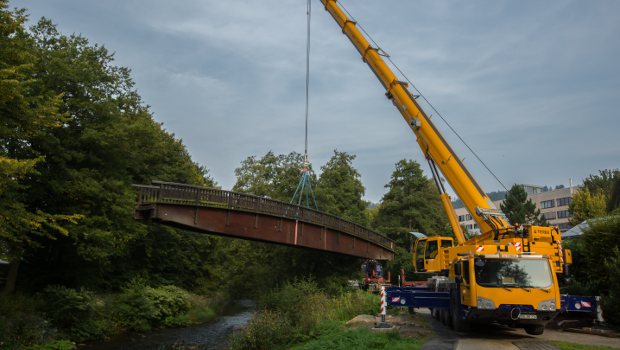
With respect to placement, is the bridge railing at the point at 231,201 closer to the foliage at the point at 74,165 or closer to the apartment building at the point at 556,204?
the foliage at the point at 74,165

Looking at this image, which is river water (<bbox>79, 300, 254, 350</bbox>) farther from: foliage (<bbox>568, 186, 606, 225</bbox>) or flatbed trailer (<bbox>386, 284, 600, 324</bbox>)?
foliage (<bbox>568, 186, 606, 225</bbox>)

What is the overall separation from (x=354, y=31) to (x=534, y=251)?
12.5m

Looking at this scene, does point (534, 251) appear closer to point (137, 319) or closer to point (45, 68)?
point (137, 319)

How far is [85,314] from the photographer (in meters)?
22.4

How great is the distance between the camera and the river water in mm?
21312

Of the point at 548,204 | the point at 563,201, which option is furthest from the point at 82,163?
the point at 548,204

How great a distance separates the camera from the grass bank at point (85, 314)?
18.7m

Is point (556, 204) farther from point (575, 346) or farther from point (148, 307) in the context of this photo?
point (575, 346)

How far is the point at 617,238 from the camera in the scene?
52.3 feet

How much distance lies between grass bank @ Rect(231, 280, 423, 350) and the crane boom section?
5524 mm

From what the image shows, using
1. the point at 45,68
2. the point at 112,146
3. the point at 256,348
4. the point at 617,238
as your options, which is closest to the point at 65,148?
the point at 112,146

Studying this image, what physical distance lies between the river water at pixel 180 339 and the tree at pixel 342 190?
558 inches

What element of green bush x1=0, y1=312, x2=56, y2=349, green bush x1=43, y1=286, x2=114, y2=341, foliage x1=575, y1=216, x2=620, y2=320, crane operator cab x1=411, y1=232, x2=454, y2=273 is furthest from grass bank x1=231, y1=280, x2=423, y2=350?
foliage x1=575, y1=216, x2=620, y2=320

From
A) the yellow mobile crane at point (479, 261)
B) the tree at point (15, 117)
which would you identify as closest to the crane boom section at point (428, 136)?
the yellow mobile crane at point (479, 261)
